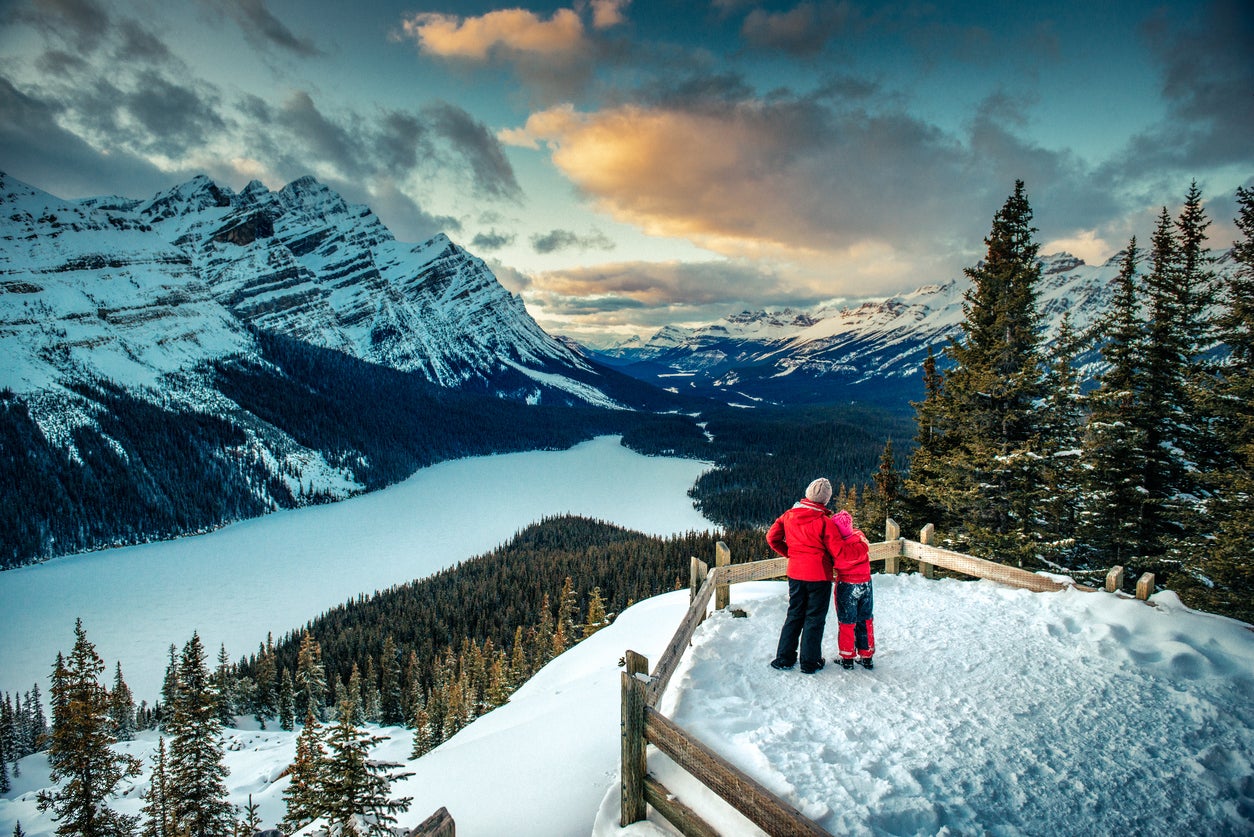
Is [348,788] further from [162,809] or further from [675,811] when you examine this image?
[162,809]

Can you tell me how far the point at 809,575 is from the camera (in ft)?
20.6

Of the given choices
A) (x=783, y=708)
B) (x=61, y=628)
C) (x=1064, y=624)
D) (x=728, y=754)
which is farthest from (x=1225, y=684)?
(x=61, y=628)

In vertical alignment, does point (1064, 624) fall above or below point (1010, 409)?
below

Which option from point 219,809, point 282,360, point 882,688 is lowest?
point 219,809

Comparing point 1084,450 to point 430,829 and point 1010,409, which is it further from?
point 430,829

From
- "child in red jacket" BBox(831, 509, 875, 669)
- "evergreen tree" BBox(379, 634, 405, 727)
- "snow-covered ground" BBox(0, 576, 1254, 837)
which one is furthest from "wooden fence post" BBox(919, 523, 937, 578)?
"evergreen tree" BBox(379, 634, 405, 727)

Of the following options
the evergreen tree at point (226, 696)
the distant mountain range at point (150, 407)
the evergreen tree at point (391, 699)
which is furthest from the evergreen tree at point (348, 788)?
the distant mountain range at point (150, 407)

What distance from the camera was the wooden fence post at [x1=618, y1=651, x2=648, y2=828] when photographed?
439 centimetres

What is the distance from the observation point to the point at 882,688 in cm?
598

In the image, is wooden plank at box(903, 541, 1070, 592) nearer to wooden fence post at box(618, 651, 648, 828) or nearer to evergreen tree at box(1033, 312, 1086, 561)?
evergreen tree at box(1033, 312, 1086, 561)

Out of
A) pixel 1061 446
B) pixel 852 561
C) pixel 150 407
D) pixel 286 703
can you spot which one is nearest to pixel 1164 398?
pixel 1061 446

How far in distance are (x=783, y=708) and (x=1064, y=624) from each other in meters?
5.07

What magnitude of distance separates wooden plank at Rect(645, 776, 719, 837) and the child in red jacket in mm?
3184

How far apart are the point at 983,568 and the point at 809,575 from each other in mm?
5270
